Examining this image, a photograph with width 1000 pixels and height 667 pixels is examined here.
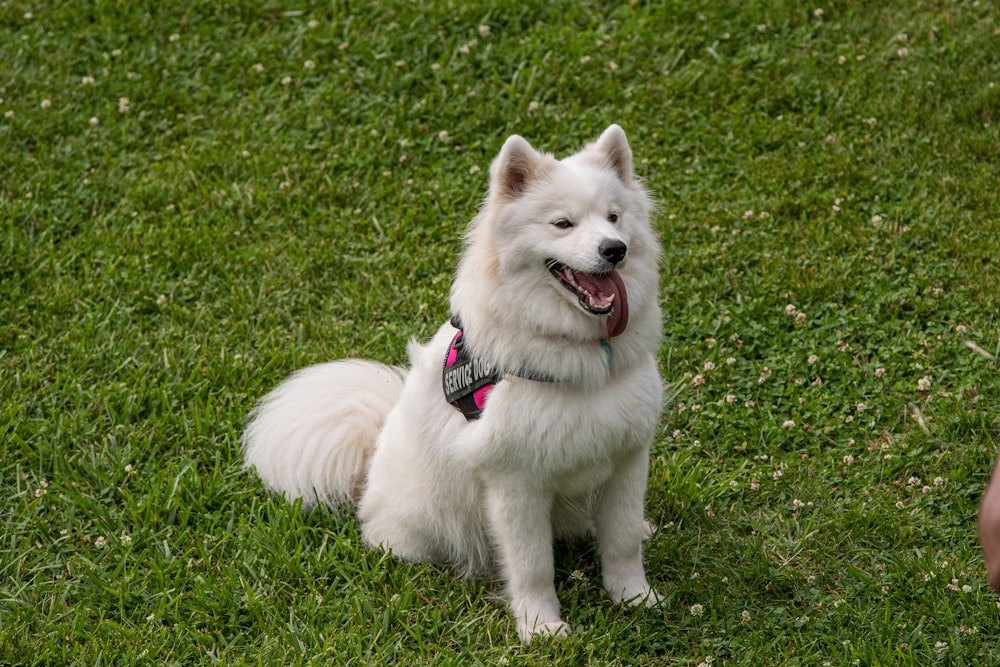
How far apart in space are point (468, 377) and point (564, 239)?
1.88 feet

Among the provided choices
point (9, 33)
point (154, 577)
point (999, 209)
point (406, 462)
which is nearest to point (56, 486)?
point (154, 577)

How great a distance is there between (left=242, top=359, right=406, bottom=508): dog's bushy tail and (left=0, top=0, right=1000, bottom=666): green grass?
128 millimetres

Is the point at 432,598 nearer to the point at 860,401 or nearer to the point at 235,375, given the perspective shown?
the point at 235,375

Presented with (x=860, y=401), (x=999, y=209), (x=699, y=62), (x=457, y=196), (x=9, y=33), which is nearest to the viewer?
(x=860, y=401)

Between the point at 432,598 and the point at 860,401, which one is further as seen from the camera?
the point at 860,401

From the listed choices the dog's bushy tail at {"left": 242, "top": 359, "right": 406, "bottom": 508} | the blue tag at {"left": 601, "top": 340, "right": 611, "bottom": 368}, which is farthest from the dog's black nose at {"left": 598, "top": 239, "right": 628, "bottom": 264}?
the dog's bushy tail at {"left": 242, "top": 359, "right": 406, "bottom": 508}

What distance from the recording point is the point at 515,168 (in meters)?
3.39

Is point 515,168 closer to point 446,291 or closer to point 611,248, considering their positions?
point 611,248

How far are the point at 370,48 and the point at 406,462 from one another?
12.0ft

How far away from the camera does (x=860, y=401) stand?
4613mm

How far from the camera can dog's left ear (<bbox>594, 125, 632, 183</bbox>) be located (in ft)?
11.5

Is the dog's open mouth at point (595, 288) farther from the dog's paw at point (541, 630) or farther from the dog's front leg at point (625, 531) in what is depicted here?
the dog's paw at point (541, 630)

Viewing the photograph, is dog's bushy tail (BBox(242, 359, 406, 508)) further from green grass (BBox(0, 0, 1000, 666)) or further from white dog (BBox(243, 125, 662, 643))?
white dog (BBox(243, 125, 662, 643))

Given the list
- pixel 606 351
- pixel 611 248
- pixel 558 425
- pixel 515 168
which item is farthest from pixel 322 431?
pixel 611 248
